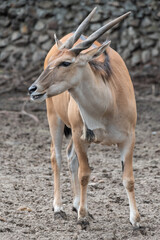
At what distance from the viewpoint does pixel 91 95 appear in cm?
364

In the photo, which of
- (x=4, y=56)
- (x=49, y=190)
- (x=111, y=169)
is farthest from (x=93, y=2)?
(x=49, y=190)

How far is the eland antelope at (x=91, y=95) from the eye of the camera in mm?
3480

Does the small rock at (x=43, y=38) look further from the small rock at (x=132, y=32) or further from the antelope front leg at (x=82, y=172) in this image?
the antelope front leg at (x=82, y=172)

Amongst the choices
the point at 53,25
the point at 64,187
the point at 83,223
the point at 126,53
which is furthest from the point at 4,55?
the point at 83,223

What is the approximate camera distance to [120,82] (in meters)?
3.97

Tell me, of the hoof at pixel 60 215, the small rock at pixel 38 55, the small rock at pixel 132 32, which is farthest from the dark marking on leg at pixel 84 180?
the small rock at pixel 38 55

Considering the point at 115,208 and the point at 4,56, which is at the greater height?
the point at 115,208

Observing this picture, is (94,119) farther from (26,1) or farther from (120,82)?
(26,1)

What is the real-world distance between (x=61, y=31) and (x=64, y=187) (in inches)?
228

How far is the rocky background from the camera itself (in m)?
9.79

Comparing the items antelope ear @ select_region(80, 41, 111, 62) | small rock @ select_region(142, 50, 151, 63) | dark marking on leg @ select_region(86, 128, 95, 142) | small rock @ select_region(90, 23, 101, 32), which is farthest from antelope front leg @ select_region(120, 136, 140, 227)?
small rock @ select_region(90, 23, 101, 32)

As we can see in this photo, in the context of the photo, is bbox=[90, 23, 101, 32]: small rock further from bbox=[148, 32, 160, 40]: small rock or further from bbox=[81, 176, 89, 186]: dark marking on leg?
bbox=[81, 176, 89, 186]: dark marking on leg

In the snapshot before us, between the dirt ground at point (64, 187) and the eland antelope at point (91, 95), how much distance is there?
0.17 m

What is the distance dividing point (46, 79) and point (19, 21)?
7413mm
